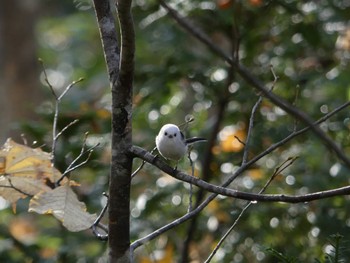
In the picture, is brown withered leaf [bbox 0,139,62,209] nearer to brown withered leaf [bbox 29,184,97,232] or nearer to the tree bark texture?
brown withered leaf [bbox 29,184,97,232]

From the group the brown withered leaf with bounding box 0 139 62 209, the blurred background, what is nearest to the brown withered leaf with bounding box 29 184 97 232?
the brown withered leaf with bounding box 0 139 62 209

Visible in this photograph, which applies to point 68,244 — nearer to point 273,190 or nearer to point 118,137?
point 273,190

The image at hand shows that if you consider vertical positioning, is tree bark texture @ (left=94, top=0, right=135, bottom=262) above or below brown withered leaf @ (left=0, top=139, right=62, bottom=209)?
above

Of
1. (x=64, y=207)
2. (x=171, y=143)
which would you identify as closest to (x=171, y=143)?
(x=171, y=143)

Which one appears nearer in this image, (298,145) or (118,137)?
(118,137)

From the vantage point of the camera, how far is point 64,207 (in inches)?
92.9

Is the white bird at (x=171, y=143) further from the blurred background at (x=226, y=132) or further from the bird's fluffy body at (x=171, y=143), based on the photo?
the blurred background at (x=226, y=132)

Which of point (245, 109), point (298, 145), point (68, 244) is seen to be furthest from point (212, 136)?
point (68, 244)

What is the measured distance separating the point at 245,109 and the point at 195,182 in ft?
7.16

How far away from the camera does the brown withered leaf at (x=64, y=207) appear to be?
2326 mm

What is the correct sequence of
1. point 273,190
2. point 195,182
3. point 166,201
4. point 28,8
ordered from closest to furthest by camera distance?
point 195,182, point 273,190, point 166,201, point 28,8

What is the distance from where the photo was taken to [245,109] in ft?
13.7

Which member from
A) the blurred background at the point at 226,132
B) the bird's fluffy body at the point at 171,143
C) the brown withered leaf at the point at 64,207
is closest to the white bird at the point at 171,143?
the bird's fluffy body at the point at 171,143

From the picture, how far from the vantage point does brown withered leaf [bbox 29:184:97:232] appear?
233cm
